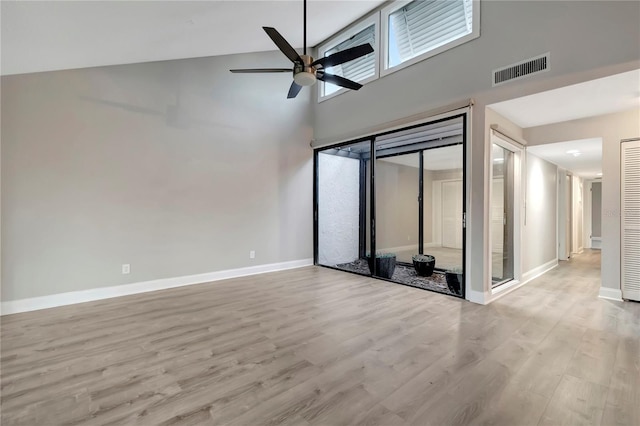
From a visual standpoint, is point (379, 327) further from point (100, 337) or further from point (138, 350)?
point (100, 337)

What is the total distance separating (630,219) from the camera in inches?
144

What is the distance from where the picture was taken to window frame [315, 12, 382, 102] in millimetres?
4934

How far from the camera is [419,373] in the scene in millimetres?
2061

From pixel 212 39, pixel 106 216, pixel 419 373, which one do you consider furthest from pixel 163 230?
pixel 419 373

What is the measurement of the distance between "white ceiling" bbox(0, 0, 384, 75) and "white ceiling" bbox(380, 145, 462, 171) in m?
2.94

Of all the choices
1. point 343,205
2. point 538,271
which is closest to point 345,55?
point 343,205

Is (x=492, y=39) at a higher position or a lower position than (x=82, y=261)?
higher

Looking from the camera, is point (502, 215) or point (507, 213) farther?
point (507, 213)

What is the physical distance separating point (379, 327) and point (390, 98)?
3629 millimetres

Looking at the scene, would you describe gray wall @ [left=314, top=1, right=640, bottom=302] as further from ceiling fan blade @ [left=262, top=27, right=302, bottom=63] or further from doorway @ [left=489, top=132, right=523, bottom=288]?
ceiling fan blade @ [left=262, top=27, right=302, bottom=63]

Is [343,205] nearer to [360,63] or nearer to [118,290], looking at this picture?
[360,63]

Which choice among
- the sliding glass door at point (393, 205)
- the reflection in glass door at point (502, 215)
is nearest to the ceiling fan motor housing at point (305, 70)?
the sliding glass door at point (393, 205)

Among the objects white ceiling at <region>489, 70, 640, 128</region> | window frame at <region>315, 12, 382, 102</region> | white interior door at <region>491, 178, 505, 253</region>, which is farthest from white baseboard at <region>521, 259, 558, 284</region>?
window frame at <region>315, 12, 382, 102</region>

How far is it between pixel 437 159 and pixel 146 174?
538 centimetres
